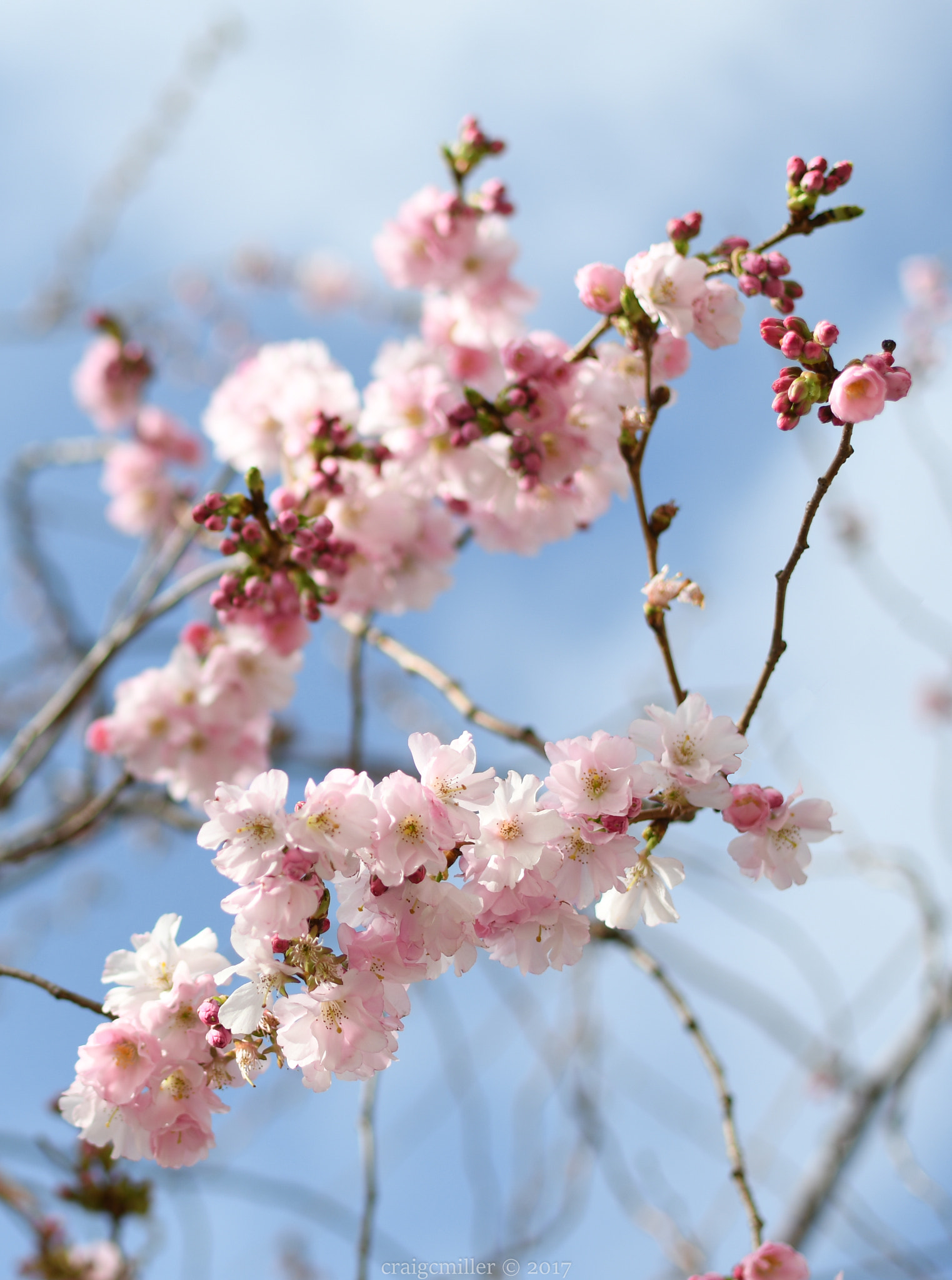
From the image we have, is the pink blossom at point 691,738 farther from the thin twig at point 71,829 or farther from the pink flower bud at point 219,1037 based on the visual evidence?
the thin twig at point 71,829

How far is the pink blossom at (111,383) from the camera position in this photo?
479 cm

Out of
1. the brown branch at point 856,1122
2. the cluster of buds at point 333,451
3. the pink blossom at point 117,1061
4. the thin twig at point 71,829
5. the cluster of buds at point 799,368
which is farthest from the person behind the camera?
the brown branch at point 856,1122

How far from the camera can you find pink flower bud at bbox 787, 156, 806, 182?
2.02 metres

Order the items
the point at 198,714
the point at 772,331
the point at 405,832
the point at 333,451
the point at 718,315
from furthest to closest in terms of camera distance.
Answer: the point at 198,714
the point at 333,451
the point at 718,315
the point at 772,331
the point at 405,832

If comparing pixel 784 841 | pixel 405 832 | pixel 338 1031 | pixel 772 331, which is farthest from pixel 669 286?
pixel 338 1031

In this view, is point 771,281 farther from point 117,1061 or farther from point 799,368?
point 117,1061

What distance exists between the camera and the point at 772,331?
5.49ft

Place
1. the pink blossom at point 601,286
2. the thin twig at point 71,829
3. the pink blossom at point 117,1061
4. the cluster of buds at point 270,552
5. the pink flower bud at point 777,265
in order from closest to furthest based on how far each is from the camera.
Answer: the pink blossom at point 117,1061 → the pink flower bud at point 777,265 → the pink blossom at point 601,286 → the cluster of buds at point 270,552 → the thin twig at point 71,829

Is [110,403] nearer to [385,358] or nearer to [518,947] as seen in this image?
[385,358]

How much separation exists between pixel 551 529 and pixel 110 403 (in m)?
3.18

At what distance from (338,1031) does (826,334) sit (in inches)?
53.8

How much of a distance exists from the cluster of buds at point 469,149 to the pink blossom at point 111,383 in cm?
239

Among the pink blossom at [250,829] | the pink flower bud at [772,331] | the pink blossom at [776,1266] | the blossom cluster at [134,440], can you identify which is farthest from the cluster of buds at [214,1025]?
the blossom cluster at [134,440]

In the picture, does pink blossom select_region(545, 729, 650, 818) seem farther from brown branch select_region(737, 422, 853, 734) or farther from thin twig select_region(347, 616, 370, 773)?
thin twig select_region(347, 616, 370, 773)
